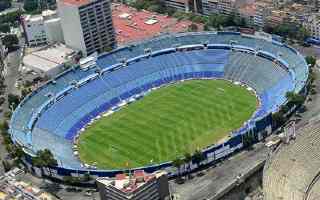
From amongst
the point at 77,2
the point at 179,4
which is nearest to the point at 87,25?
the point at 77,2

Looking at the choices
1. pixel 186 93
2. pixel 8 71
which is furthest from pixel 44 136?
pixel 8 71

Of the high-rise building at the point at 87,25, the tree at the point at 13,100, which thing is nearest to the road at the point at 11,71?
the tree at the point at 13,100

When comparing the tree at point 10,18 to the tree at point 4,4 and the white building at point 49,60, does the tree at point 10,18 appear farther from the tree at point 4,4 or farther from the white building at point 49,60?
the white building at point 49,60

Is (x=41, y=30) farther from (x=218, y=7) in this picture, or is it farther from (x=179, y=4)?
(x=218, y=7)

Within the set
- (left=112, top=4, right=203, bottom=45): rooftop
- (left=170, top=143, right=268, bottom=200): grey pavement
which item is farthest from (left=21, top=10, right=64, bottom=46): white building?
(left=170, top=143, right=268, bottom=200): grey pavement

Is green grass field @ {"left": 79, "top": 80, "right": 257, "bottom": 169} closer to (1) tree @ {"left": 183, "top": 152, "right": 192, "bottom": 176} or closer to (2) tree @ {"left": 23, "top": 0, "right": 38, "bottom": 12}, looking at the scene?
(1) tree @ {"left": 183, "top": 152, "right": 192, "bottom": 176}
